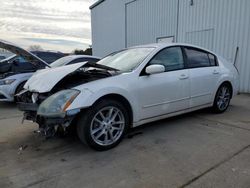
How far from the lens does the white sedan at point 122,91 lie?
2959mm

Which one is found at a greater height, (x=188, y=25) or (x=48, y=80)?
(x=188, y=25)

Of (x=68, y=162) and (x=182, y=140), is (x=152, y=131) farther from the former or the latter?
(x=68, y=162)

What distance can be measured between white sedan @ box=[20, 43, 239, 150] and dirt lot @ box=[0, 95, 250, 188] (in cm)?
31

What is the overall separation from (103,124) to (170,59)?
175 cm

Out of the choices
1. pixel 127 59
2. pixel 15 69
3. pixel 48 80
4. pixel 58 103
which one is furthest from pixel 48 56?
pixel 58 103

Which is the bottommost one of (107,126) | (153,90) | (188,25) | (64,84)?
(107,126)

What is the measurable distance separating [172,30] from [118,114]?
8.44 m

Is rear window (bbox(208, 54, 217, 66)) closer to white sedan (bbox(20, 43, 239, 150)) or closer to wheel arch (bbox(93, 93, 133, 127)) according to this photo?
white sedan (bbox(20, 43, 239, 150))

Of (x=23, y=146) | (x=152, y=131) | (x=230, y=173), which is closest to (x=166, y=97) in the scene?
(x=152, y=131)

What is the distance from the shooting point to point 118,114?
3.32m

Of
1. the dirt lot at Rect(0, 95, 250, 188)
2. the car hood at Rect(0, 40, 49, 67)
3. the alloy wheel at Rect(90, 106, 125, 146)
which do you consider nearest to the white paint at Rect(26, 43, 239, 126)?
the alloy wheel at Rect(90, 106, 125, 146)

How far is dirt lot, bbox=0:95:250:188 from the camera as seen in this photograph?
2.44m

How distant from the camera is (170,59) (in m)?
4.06

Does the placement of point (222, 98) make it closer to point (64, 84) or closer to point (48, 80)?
point (64, 84)
